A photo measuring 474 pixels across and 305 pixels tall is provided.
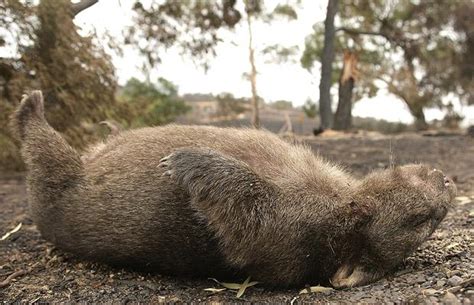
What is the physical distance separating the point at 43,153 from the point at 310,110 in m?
30.1

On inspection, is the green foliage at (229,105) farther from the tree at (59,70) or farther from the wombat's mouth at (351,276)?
the wombat's mouth at (351,276)

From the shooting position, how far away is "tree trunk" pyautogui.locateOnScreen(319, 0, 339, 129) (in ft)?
74.4

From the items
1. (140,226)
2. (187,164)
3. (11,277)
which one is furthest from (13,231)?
(187,164)

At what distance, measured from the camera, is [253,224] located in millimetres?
3721

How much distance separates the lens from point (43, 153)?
4.66m

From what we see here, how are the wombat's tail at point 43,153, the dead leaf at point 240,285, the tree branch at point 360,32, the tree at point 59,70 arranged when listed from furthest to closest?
the tree branch at point 360,32
the tree at point 59,70
the wombat's tail at point 43,153
the dead leaf at point 240,285

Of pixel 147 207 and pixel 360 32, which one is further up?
pixel 360 32

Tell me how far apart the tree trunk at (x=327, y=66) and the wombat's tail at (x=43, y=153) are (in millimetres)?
18465

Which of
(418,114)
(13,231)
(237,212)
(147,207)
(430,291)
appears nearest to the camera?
(430,291)

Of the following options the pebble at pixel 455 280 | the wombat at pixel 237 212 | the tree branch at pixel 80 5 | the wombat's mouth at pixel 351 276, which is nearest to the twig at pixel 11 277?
the wombat at pixel 237 212

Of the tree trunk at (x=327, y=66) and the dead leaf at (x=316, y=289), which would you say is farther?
the tree trunk at (x=327, y=66)

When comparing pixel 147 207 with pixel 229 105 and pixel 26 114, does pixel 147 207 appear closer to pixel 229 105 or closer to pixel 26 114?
pixel 26 114

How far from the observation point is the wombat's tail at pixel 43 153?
4.48m

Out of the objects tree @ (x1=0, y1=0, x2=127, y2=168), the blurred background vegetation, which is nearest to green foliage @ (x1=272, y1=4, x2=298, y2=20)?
the blurred background vegetation
